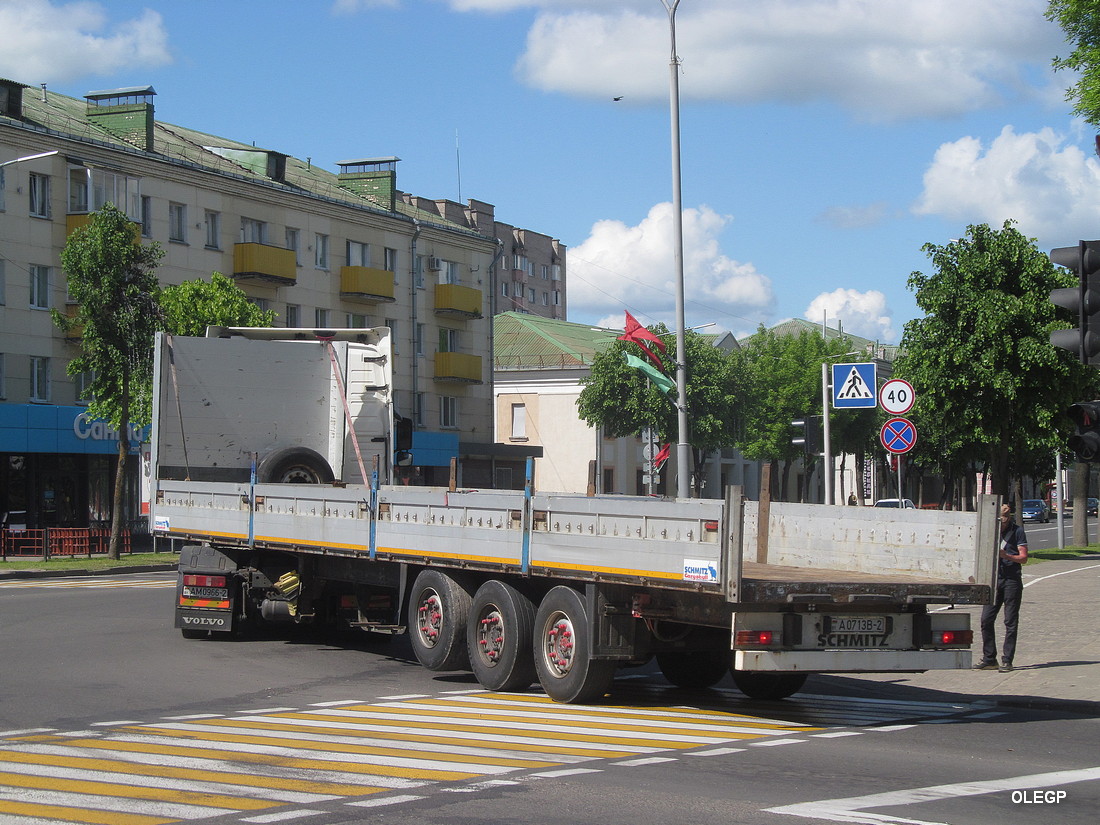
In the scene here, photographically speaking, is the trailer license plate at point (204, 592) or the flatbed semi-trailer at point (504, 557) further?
the trailer license plate at point (204, 592)

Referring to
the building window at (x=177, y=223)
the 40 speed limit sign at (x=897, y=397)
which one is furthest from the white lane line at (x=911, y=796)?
the building window at (x=177, y=223)

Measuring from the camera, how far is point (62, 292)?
40.5m

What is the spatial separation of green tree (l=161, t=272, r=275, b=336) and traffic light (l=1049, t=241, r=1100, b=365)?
86.0 ft

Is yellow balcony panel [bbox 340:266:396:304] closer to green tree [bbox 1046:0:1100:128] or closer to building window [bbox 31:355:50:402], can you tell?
building window [bbox 31:355:50:402]

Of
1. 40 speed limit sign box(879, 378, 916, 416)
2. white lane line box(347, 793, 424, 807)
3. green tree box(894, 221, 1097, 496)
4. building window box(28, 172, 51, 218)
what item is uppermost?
building window box(28, 172, 51, 218)

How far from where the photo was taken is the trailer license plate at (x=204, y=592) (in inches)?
612

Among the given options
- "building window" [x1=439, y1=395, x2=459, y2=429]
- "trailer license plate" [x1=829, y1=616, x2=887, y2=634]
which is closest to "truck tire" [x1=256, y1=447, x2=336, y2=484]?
"trailer license plate" [x1=829, y1=616, x2=887, y2=634]

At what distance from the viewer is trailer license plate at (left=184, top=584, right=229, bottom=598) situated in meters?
15.5

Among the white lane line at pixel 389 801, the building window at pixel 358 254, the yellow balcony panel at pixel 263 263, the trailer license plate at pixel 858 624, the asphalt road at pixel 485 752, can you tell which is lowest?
the asphalt road at pixel 485 752

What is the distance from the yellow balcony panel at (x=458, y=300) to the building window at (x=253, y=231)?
969 cm

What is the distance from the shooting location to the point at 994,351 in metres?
31.4

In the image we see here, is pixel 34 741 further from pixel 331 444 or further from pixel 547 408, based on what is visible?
pixel 547 408

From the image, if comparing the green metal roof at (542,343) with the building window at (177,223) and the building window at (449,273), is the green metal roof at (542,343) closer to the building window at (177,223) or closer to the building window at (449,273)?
the building window at (449,273)

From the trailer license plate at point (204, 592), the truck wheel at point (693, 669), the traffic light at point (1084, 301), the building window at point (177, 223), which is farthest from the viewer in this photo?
the building window at point (177, 223)
